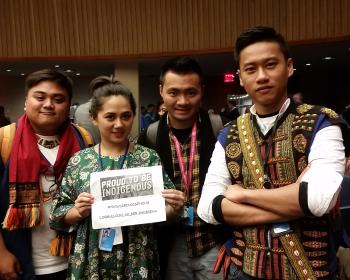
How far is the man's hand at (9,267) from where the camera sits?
1727 millimetres

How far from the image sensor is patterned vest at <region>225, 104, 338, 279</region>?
126 centimetres

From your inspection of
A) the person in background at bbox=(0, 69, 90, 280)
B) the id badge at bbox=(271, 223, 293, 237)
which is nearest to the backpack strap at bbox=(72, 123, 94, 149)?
the person in background at bbox=(0, 69, 90, 280)

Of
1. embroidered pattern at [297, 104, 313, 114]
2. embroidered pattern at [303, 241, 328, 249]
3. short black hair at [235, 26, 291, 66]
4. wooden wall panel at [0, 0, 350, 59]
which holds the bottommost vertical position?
embroidered pattern at [303, 241, 328, 249]

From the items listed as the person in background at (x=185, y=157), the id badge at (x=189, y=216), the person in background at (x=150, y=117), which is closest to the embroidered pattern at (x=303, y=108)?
the person in background at (x=185, y=157)

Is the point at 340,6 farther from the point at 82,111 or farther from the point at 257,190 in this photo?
the point at 257,190

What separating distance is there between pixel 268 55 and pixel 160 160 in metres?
0.72

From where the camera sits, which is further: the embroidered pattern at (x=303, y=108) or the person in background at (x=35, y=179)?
the person in background at (x=35, y=179)

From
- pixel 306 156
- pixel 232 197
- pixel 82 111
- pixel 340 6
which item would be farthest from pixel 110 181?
pixel 340 6

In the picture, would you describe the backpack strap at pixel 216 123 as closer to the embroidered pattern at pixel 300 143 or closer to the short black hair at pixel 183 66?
the short black hair at pixel 183 66

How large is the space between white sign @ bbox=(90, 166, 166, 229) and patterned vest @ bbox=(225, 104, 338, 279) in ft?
1.30

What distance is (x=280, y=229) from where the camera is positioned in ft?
4.23

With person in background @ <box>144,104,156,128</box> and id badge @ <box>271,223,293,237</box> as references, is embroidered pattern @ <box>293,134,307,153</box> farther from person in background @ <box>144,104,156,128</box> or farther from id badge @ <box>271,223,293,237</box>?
person in background @ <box>144,104,156,128</box>

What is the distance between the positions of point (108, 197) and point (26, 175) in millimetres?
461

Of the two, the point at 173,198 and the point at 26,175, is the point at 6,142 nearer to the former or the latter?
the point at 26,175
